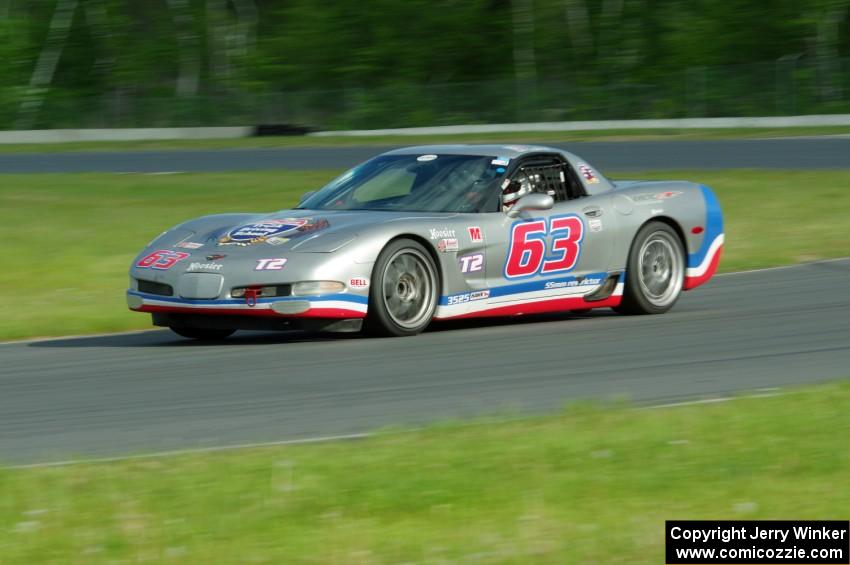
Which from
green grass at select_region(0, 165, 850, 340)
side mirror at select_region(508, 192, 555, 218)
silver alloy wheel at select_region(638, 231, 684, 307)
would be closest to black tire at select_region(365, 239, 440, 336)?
side mirror at select_region(508, 192, 555, 218)

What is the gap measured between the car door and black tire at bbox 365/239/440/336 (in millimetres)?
555

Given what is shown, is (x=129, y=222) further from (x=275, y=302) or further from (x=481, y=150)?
(x=275, y=302)

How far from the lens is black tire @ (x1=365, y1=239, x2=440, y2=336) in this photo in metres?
9.71

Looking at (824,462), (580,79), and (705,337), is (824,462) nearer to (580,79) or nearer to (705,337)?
(705,337)

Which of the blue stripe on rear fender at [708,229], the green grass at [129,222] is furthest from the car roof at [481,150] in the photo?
the green grass at [129,222]

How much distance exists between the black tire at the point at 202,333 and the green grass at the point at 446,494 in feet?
13.3

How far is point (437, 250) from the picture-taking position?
32.8 ft

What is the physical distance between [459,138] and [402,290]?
106 feet

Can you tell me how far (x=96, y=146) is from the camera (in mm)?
43125

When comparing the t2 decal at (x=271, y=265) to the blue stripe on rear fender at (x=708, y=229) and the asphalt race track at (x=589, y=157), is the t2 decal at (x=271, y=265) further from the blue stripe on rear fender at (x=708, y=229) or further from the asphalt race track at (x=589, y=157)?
the asphalt race track at (x=589, y=157)

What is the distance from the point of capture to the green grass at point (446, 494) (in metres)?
4.74

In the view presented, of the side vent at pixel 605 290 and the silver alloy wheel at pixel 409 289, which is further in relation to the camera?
the side vent at pixel 605 290

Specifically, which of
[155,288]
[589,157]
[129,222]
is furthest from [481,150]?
[589,157]

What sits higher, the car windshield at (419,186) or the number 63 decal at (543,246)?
the car windshield at (419,186)
